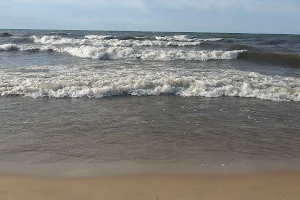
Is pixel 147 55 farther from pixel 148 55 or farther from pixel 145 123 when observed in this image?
pixel 145 123

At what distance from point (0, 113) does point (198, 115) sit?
4.25m

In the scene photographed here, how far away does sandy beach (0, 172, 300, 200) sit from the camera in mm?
4012

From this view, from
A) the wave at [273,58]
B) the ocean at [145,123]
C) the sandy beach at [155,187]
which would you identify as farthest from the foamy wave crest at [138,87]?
the wave at [273,58]

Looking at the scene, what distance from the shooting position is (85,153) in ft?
17.8

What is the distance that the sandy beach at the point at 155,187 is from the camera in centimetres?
401

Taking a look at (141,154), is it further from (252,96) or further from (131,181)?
(252,96)

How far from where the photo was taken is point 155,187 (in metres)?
4.29

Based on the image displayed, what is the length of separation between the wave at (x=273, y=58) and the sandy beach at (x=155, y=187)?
56.5 feet

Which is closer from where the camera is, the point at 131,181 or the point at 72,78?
the point at 131,181

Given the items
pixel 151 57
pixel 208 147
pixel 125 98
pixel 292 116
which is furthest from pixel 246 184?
pixel 151 57

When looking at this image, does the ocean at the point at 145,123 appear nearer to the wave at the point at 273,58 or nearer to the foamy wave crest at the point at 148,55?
the foamy wave crest at the point at 148,55

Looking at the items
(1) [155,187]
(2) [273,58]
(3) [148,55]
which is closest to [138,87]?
(1) [155,187]

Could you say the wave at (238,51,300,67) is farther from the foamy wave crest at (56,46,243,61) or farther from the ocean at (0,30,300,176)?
the ocean at (0,30,300,176)

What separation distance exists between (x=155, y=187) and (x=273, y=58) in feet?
65.1
